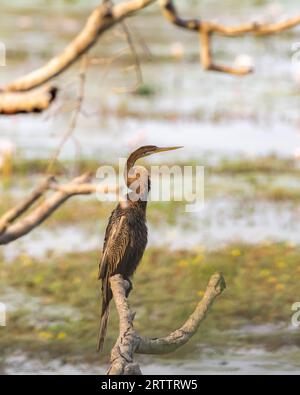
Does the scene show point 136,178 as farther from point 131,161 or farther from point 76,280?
point 76,280

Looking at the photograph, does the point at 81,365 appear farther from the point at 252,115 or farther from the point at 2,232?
the point at 252,115

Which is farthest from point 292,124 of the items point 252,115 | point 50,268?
point 50,268

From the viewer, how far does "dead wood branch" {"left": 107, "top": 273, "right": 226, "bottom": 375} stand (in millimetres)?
3496

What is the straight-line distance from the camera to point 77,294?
325 inches

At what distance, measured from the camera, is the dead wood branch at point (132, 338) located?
3.50 metres

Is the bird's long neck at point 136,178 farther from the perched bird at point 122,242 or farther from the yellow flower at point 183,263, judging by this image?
the yellow flower at point 183,263

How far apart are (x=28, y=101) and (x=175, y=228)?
21.4ft

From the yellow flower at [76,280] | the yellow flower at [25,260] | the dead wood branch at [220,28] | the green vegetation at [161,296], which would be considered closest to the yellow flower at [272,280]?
the green vegetation at [161,296]

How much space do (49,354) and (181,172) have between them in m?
4.92

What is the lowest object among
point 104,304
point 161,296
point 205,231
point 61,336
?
point 104,304

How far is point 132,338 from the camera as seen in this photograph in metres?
3.62

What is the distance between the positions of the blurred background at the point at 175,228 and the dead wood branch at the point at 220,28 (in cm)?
29

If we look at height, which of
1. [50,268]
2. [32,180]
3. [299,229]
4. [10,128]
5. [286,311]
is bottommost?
[286,311]

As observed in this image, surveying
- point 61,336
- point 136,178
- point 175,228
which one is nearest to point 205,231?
point 175,228
